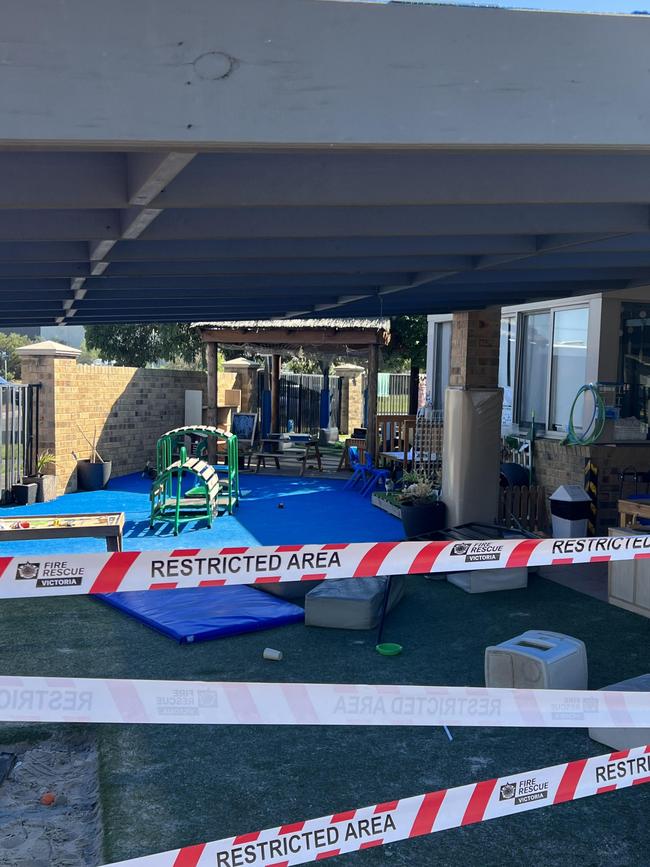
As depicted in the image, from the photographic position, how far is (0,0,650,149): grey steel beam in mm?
2027

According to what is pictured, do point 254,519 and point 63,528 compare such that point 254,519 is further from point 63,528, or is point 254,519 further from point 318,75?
point 318,75

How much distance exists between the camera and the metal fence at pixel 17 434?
1321 cm

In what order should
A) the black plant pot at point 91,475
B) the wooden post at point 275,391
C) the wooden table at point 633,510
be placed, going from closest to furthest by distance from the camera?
the wooden table at point 633,510
the black plant pot at point 91,475
the wooden post at point 275,391

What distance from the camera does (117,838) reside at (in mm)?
3941

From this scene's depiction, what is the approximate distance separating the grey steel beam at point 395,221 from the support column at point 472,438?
5.48 m

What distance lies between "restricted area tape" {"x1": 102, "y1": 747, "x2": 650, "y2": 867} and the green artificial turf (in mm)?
716

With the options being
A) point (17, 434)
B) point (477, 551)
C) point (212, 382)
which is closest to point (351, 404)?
point (212, 382)

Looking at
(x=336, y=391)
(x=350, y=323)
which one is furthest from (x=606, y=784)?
(x=336, y=391)

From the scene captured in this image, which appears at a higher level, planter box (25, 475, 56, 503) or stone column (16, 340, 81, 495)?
stone column (16, 340, 81, 495)

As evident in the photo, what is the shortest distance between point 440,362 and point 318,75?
1418cm

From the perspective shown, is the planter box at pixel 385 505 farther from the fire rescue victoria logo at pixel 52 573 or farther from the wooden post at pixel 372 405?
the fire rescue victoria logo at pixel 52 573

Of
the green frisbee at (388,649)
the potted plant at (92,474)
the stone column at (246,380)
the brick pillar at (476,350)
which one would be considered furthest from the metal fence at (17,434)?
the stone column at (246,380)

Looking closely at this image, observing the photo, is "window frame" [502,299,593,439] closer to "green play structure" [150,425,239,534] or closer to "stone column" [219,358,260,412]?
"green play structure" [150,425,239,534]

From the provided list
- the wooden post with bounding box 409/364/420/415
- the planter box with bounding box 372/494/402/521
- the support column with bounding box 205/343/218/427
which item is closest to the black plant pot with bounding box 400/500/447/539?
the planter box with bounding box 372/494/402/521
